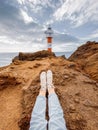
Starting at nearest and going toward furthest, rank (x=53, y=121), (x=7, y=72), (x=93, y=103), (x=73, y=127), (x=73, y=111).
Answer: (x=53, y=121), (x=73, y=127), (x=73, y=111), (x=93, y=103), (x=7, y=72)

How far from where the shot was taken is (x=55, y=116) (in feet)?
15.6

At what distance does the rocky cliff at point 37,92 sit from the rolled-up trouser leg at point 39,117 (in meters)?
0.55

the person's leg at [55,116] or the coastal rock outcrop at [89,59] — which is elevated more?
the coastal rock outcrop at [89,59]

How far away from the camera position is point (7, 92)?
7281 millimetres

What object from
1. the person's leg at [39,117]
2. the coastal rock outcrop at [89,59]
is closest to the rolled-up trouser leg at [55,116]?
the person's leg at [39,117]

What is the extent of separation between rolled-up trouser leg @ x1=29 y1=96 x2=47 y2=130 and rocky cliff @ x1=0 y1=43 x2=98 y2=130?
55cm

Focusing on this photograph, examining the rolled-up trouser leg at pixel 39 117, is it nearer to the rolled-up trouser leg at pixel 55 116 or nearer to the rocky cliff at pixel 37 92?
the rolled-up trouser leg at pixel 55 116

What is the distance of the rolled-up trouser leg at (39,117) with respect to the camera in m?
4.58

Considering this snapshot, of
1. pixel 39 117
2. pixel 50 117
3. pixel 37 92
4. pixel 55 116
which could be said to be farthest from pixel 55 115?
pixel 37 92

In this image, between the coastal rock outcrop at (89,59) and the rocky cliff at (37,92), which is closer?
the rocky cliff at (37,92)

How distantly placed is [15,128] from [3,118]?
70 centimetres

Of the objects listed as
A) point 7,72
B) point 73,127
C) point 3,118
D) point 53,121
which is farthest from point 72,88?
point 7,72

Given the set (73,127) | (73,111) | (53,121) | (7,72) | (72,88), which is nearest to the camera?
(53,121)

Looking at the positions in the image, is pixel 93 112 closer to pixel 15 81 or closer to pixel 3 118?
pixel 3 118
